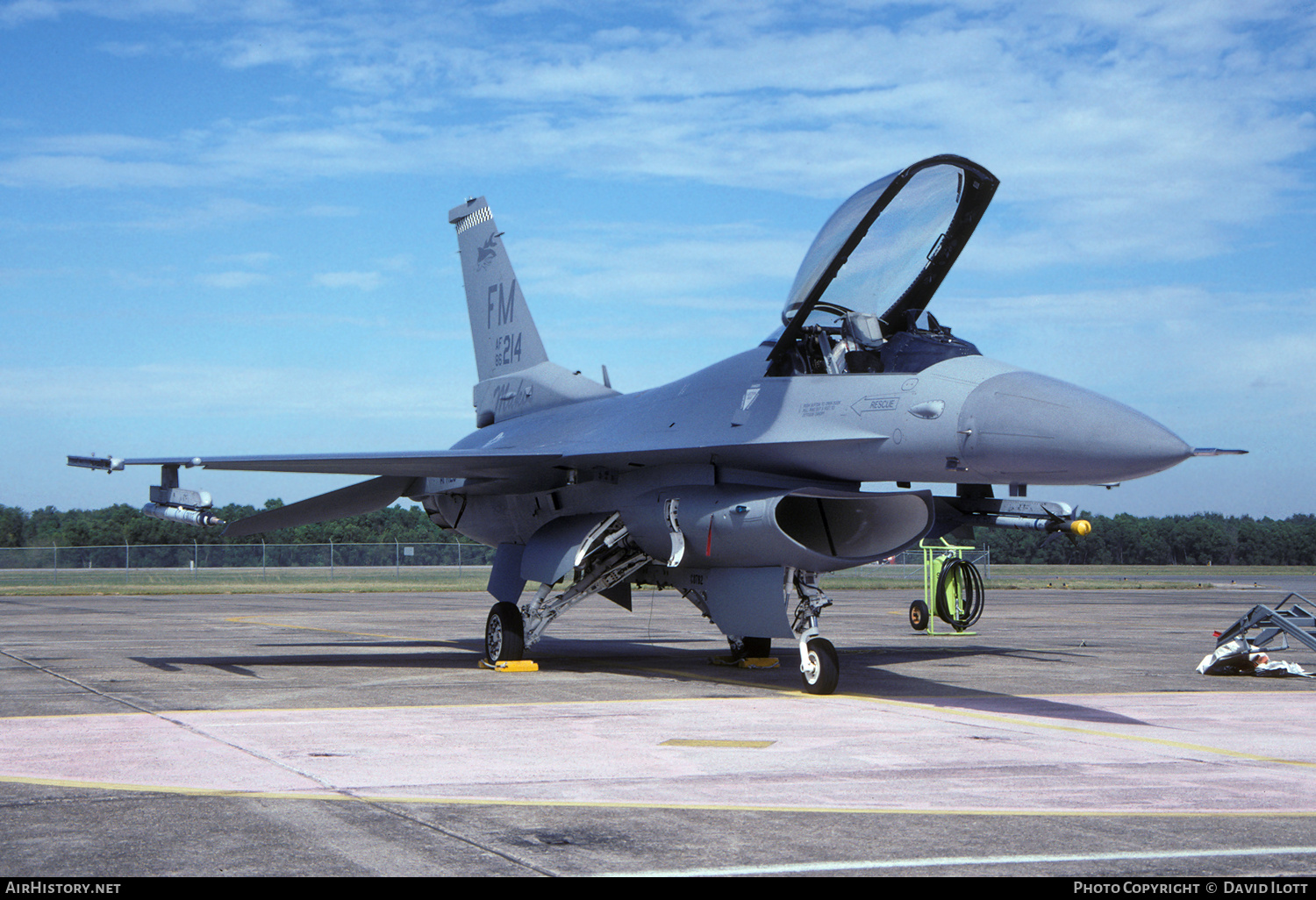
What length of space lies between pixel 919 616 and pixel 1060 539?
59150 millimetres

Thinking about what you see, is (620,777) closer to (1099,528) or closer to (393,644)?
(393,644)

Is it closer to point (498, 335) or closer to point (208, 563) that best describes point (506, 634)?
point (498, 335)

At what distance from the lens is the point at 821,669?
10781 mm

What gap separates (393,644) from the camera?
1764cm

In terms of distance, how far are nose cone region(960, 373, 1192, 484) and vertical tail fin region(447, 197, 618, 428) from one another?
752cm

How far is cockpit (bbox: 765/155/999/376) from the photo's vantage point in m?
10.1

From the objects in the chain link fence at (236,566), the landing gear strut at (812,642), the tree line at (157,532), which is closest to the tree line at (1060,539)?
the tree line at (157,532)

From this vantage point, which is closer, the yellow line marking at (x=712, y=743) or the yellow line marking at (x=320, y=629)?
the yellow line marking at (x=712, y=743)

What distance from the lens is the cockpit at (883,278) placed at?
10141mm

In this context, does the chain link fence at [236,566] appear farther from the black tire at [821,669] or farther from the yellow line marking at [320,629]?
the black tire at [821,669]

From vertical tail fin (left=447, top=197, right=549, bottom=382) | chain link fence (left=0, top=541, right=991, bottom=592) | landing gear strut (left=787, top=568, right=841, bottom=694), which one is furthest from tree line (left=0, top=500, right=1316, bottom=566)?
landing gear strut (left=787, top=568, right=841, bottom=694)

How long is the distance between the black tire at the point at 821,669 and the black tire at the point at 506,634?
155 inches

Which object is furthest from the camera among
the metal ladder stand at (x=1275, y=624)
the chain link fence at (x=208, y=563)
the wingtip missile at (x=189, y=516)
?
the chain link fence at (x=208, y=563)
